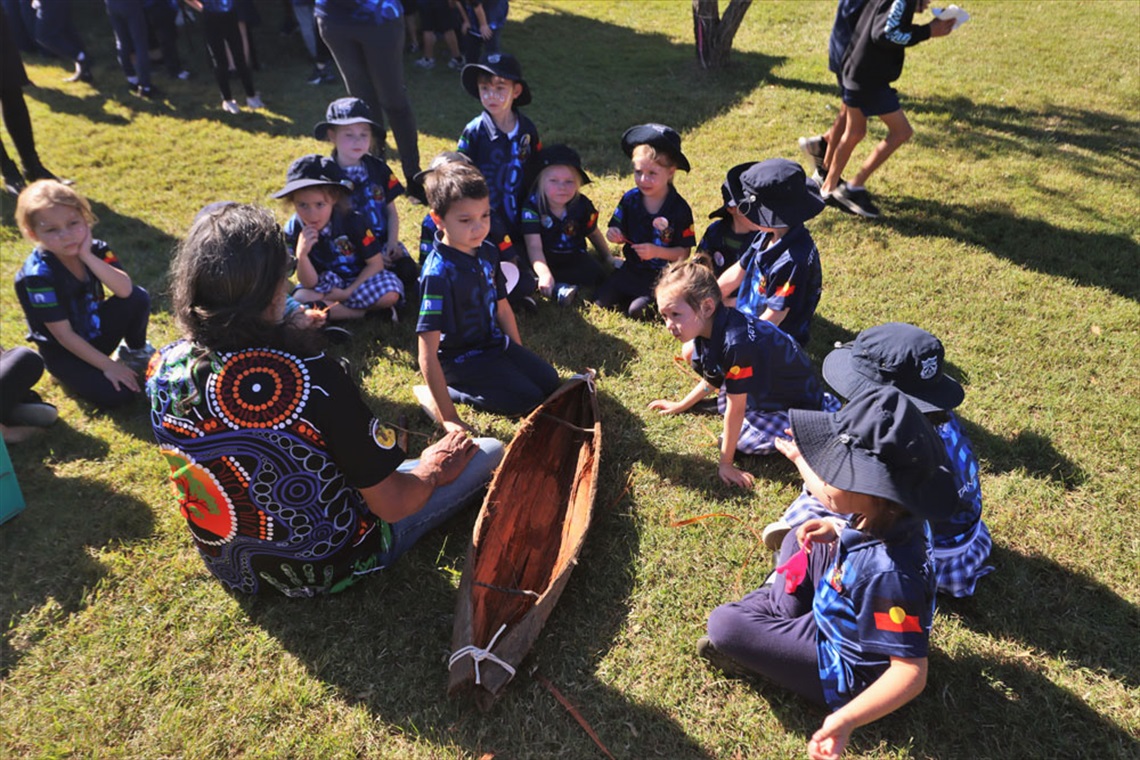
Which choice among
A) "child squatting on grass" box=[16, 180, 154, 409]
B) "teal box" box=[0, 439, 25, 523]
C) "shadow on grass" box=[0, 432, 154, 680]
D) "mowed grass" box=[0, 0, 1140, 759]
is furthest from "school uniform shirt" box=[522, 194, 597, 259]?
"teal box" box=[0, 439, 25, 523]

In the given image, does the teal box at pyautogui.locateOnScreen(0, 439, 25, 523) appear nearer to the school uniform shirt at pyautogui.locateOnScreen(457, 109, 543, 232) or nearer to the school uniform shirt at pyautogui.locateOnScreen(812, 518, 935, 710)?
the school uniform shirt at pyautogui.locateOnScreen(457, 109, 543, 232)

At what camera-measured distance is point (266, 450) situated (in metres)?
2.57

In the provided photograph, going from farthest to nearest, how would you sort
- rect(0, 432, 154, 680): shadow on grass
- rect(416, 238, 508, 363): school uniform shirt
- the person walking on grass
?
the person walking on grass, rect(416, 238, 508, 363): school uniform shirt, rect(0, 432, 154, 680): shadow on grass

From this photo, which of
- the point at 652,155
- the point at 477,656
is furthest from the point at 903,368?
the point at 652,155

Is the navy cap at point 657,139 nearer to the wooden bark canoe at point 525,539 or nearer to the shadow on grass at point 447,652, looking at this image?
the wooden bark canoe at point 525,539

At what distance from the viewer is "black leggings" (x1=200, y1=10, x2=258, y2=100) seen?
8891 millimetres

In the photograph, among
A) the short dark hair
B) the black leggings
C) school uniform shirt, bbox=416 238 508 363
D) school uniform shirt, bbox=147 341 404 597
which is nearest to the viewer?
school uniform shirt, bbox=147 341 404 597

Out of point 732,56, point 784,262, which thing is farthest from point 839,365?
point 732,56

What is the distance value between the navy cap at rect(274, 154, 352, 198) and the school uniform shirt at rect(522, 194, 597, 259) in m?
1.33

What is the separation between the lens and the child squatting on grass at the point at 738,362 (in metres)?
3.54

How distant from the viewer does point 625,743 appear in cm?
278

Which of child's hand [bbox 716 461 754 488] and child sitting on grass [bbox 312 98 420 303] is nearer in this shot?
child's hand [bbox 716 461 754 488]

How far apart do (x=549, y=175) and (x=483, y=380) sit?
1.84 m

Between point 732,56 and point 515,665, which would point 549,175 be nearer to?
point 515,665
